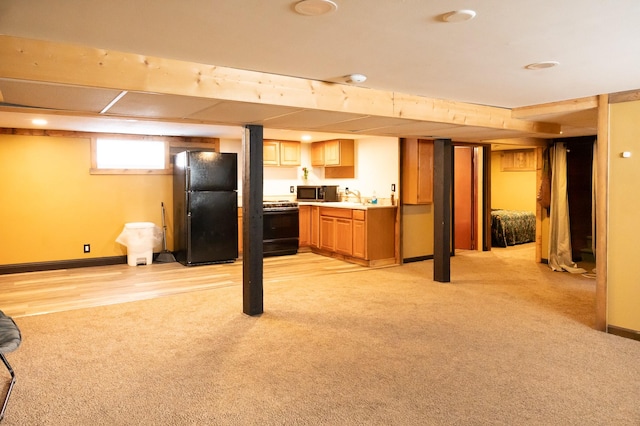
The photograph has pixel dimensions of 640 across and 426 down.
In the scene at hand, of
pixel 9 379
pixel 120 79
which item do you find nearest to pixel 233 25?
pixel 120 79

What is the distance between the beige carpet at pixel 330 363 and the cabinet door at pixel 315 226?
287 centimetres

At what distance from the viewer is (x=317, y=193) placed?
27.7 feet

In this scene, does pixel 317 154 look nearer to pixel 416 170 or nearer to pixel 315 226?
pixel 315 226

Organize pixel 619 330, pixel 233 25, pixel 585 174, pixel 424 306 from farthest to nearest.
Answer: pixel 585 174 → pixel 424 306 → pixel 619 330 → pixel 233 25

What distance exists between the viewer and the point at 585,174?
7070mm

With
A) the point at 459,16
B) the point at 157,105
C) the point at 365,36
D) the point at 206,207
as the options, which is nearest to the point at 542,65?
the point at 459,16

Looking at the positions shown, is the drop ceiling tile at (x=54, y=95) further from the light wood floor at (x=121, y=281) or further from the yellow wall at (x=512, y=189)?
the yellow wall at (x=512, y=189)

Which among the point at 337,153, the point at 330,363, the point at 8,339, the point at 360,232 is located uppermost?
the point at 337,153

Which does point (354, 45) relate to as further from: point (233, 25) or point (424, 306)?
point (424, 306)

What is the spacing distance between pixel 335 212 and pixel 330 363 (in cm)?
445

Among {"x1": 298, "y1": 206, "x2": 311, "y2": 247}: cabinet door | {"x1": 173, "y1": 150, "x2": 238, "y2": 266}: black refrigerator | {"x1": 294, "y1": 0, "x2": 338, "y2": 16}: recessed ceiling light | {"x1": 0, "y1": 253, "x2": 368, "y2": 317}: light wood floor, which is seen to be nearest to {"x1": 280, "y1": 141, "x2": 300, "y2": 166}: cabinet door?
{"x1": 298, "y1": 206, "x2": 311, "y2": 247}: cabinet door

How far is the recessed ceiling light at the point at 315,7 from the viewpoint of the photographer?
1.93 meters

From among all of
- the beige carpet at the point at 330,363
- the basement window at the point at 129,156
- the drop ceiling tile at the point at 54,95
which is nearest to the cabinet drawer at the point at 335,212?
the beige carpet at the point at 330,363

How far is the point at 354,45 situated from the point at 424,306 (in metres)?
3.04
